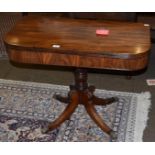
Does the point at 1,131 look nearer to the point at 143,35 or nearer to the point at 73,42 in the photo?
the point at 73,42

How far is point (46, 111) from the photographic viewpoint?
2.11 metres

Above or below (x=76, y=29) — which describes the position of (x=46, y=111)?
below

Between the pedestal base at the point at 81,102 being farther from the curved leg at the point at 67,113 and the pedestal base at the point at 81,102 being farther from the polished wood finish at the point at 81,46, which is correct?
the polished wood finish at the point at 81,46

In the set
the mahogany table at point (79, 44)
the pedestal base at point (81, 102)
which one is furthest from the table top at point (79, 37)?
the pedestal base at point (81, 102)

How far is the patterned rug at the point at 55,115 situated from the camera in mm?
1884

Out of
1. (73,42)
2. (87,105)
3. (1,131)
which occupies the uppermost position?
(73,42)

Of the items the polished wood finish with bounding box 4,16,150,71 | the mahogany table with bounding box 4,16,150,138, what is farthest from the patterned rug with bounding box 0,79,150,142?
the polished wood finish with bounding box 4,16,150,71

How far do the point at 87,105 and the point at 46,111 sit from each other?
37 cm

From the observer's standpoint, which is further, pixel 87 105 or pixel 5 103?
pixel 5 103

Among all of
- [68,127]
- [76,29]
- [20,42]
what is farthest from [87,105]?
[20,42]

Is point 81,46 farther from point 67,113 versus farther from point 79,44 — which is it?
point 67,113

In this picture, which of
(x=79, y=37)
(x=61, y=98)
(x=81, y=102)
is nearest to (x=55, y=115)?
(x=61, y=98)

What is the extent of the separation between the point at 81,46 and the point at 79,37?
0.40ft

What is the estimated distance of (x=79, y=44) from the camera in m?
1.47
